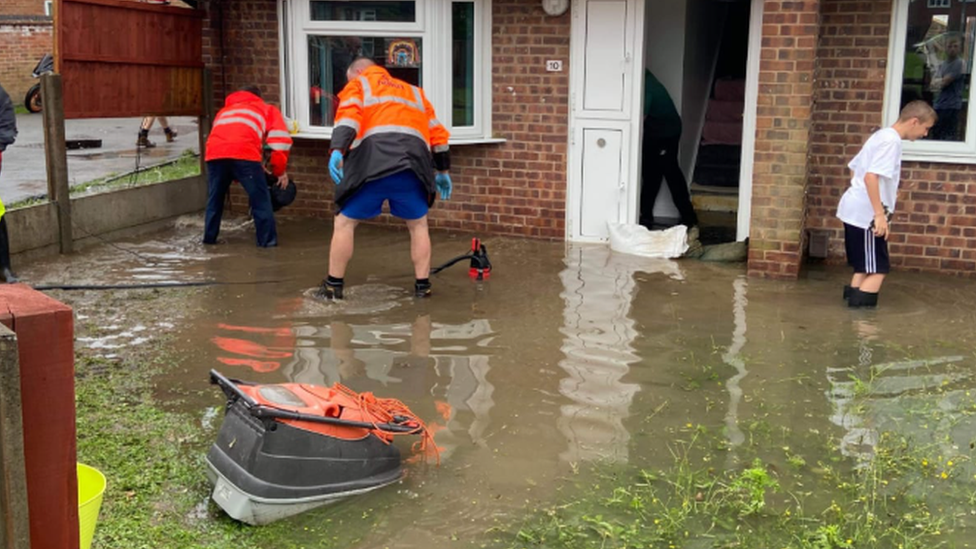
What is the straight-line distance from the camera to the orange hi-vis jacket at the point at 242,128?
952 centimetres

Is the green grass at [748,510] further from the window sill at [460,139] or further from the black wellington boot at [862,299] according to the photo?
the window sill at [460,139]

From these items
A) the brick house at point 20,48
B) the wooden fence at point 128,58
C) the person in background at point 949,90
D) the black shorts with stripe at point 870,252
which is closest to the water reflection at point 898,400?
the black shorts with stripe at point 870,252

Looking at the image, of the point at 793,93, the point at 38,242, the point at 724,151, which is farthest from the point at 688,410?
the point at 724,151

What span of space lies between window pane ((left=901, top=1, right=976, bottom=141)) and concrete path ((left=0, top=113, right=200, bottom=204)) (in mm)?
7958

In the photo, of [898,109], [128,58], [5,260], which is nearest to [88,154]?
[128,58]

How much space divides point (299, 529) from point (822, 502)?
2.16 meters

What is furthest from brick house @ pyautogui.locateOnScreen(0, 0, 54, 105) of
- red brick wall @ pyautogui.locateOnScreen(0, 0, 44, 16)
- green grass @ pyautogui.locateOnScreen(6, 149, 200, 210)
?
green grass @ pyautogui.locateOnScreen(6, 149, 200, 210)

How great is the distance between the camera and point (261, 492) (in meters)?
4.28

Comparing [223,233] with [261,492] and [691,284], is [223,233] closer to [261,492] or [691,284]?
[691,284]

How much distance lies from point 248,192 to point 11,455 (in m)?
6.98

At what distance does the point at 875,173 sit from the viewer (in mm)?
7367

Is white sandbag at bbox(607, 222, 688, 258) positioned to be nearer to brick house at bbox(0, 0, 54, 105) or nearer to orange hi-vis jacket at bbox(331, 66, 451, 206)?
orange hi-vis jacket at bbox(331, 66, 451, 206)

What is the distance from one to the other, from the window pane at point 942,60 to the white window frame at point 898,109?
0.04 metres

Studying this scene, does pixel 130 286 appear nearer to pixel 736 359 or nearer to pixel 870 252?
pixel 736 359
